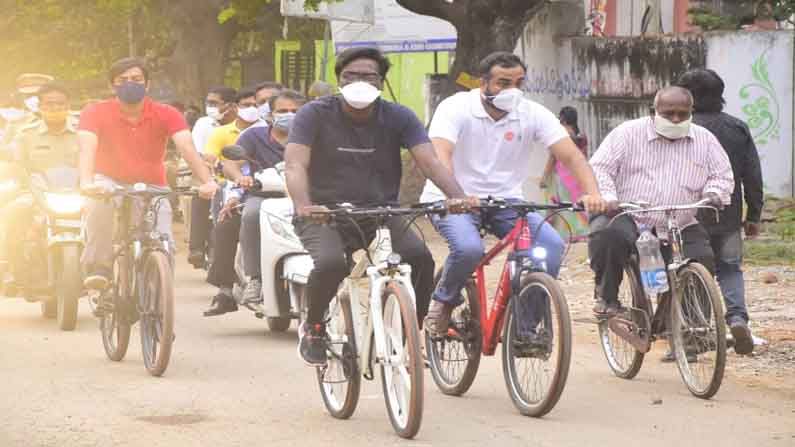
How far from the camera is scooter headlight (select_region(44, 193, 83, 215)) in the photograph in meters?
12.4

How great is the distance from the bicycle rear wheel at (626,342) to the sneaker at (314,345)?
80.7 inches

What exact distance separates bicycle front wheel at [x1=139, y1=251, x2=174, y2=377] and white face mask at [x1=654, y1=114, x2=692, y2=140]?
287cm

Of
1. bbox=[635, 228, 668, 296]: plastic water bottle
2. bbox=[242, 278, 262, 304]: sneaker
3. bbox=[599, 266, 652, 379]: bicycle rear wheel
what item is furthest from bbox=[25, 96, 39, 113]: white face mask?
bbox=[635, 228, 668, 296]: plastic water bottle

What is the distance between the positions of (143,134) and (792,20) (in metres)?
15.1

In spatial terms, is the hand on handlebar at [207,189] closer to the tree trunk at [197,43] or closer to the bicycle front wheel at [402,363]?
the bicycle front wheel at [402,363]

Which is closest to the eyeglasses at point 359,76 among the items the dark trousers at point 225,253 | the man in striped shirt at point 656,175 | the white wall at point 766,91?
the man in striped shirt at point 656,175

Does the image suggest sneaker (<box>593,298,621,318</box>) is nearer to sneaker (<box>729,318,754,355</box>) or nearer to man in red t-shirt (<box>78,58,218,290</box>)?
sneaker (<box>729,318,754,355</box>)

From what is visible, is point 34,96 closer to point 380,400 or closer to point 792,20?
point 380,400

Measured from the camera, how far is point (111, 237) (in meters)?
11.2

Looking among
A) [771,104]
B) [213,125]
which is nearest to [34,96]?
[213,125]

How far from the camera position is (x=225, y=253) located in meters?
12.7

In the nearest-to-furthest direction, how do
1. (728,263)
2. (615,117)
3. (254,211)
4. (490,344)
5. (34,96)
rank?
(490,344), (728,263), (254,211), (34,96), (615,117)

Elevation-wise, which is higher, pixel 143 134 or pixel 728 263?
pixel 143 134

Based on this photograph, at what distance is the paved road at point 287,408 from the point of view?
25.6 feet
